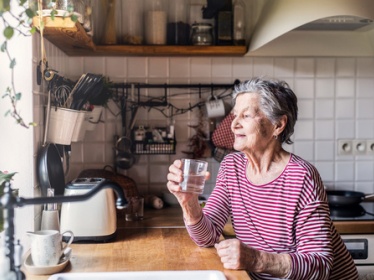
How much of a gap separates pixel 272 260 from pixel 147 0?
1.53 metres

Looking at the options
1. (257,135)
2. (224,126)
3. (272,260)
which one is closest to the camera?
(272,260)

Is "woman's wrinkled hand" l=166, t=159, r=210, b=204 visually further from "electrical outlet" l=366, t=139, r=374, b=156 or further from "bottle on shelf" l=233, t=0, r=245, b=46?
"electrical outlet" l=366, t=139, r=374, b=156

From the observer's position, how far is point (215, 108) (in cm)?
257

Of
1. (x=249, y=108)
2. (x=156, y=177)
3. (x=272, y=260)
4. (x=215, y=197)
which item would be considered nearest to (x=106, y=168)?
(x=156, y=177)

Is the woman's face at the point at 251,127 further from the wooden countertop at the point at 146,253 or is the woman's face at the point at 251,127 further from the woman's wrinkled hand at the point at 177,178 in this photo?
the wooden countertop at the point at 146,253

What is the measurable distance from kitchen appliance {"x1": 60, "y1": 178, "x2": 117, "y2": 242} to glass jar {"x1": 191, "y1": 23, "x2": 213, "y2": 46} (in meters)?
0.99

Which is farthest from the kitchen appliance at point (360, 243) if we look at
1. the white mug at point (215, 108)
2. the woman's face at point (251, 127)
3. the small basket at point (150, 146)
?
the small basket at point (150, 146)

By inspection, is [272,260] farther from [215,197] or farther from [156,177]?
[156,177]

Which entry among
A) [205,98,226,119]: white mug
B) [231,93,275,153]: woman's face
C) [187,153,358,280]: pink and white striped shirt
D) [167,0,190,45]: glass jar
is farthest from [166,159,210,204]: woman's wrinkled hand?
[167,0,190,45]: glass jar

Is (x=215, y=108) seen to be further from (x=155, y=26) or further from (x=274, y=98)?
(x=274, y=98)

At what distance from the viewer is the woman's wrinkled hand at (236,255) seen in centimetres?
151

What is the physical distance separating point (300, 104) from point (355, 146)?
1.22 ft

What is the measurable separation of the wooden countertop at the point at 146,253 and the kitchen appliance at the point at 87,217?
0.11ft

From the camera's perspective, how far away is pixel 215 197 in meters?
1.91
